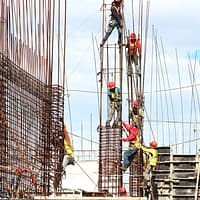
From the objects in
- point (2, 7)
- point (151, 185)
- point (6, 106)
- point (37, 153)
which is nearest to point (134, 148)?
point (151, 185)

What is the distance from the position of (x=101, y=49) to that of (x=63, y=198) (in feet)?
18.8

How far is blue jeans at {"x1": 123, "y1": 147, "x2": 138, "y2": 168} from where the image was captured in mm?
17375

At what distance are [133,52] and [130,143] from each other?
3.01 metres

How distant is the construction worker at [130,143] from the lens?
56.1 feet

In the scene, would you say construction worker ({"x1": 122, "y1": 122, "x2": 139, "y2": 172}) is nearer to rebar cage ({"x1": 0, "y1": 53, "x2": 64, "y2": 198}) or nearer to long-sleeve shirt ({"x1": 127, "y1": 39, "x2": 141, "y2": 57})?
rebar cage ({"x1": 0, "y1": 53, "x2": 64, "y2": 198})

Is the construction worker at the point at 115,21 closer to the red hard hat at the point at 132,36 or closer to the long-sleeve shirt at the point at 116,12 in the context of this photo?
the long-sleeve shirt at the point at 116,12

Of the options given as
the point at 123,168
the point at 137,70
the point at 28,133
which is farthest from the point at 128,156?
the point at 137,70

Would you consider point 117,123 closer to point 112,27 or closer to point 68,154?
point 68,154

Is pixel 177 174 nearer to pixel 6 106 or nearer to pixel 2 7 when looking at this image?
pixel 6 106

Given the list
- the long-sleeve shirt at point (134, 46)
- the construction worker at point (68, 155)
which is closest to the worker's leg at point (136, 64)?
the long-sleeve shirt at point (134, 46)

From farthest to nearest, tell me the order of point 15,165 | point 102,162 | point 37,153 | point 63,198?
point 102,162 < point 37,153 < point 15,165 < point 63,198

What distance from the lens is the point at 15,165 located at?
629 inches

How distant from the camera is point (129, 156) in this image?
1752 centimetres

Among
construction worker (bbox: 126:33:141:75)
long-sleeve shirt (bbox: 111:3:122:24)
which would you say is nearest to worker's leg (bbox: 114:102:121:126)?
construction worker (bbox: 126:33:141:75)
